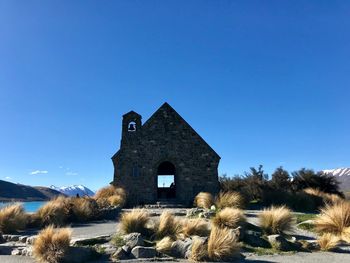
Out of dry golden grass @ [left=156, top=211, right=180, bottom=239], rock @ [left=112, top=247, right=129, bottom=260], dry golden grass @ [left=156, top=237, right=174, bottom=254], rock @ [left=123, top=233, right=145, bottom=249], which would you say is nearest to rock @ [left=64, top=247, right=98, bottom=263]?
rock @ [left=112, top=247, right=129, bottom=260]

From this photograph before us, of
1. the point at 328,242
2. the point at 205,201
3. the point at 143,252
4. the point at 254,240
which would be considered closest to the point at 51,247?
the point at 143,252

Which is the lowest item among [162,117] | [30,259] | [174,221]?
[30,259]

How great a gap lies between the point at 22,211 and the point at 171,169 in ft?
54.0

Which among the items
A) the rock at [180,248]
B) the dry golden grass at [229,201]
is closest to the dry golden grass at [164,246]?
the rock at [180,248]

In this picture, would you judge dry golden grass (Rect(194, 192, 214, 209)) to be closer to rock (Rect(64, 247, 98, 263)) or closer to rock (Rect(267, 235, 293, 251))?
rock (Rect(267, 235, 293, 251))

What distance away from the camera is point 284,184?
29656mm

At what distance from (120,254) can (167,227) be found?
7.53ft

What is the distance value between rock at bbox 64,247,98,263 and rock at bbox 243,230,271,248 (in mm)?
4718

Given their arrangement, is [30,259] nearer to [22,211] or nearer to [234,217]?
[22,211]

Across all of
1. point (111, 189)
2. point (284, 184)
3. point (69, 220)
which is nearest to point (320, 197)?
point (284, 184)

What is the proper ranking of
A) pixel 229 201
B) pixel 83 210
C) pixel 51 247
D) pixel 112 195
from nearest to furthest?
pixel 51 247, pixel 83 210, pixel 229 201, pixel 112 195

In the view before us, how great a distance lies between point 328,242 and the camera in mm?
10555

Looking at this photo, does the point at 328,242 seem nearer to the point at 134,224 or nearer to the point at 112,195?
the point at 134,224

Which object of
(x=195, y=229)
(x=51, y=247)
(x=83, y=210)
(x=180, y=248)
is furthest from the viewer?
(x=83, y=210)
